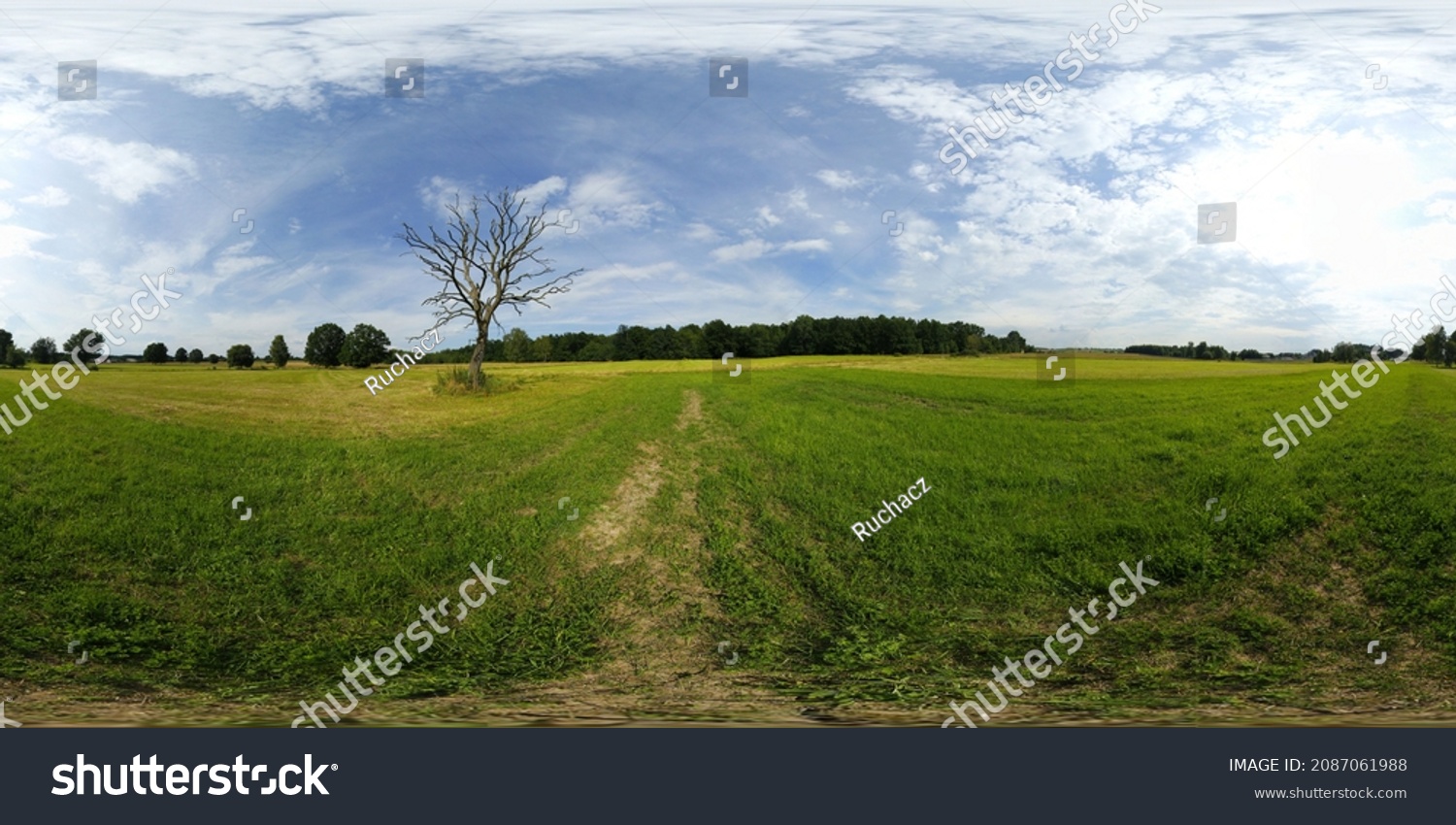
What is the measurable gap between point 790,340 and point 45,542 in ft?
31.9

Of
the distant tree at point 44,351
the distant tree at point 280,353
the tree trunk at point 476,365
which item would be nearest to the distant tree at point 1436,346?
the tree trunk at point 476,365

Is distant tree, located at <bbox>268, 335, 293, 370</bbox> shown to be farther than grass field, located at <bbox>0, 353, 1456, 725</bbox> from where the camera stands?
Yes

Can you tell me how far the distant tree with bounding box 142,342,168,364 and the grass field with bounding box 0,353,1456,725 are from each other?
18cm

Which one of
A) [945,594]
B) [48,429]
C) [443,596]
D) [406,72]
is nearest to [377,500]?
[443,596]

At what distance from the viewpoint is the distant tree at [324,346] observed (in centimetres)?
1150

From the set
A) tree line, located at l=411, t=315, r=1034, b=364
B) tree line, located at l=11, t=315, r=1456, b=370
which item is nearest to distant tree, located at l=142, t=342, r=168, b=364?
tree line, located at l=11, t=315, r=1456, b=370

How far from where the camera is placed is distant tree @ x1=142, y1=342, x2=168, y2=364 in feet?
36.4

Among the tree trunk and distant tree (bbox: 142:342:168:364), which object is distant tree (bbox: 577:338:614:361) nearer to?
the tree trunk

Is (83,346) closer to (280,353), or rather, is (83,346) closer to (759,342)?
(280,353)

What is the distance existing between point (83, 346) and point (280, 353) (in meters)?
2.52

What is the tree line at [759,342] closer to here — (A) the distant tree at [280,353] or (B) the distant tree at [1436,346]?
(A) the distant tree at [280,353]

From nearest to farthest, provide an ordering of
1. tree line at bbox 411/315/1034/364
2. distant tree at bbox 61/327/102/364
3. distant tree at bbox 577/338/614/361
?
distant tree at bbox 61/327/102/364 → tree line at bbox 411/315/1034/364 → distant tree at bbox 577/338/614/361

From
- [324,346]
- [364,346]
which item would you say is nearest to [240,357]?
[324,346]

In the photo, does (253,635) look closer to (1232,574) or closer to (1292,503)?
(1232,574)
